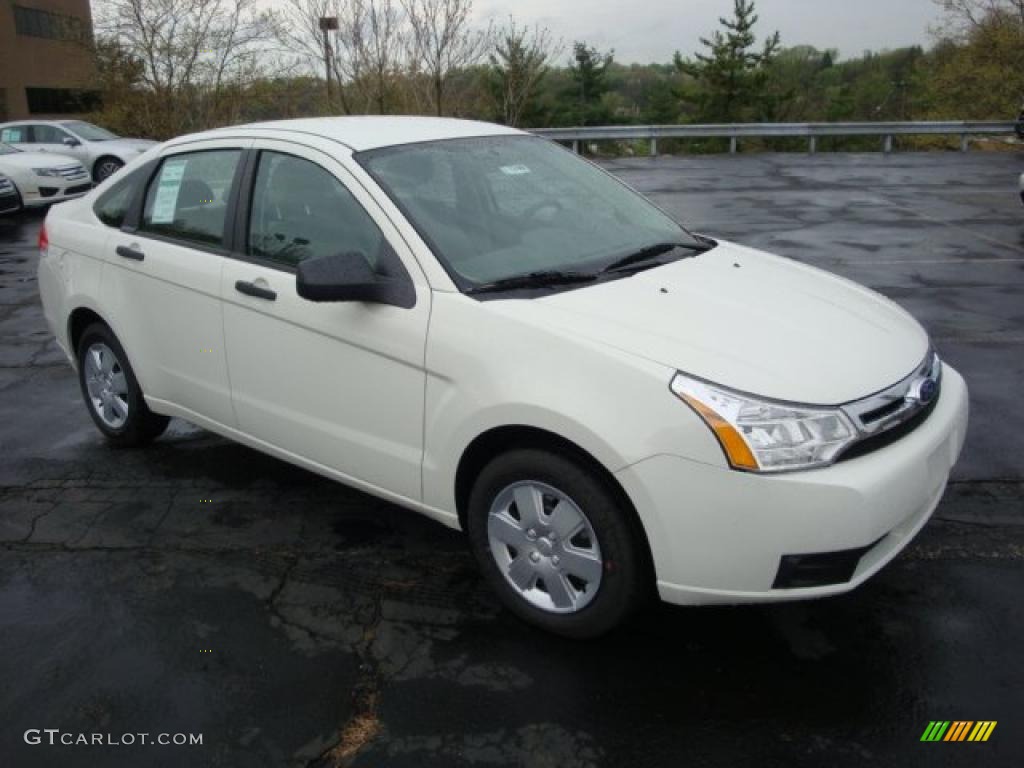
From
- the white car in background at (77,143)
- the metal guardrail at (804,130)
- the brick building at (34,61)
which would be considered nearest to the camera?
the white car in background at (77,143)

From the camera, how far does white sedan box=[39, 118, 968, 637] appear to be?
2.76 m

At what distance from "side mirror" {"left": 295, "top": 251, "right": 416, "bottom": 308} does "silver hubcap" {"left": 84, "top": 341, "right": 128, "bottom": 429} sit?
79.4 inches

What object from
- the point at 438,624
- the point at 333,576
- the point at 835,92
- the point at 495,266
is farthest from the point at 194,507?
the point at 835,92

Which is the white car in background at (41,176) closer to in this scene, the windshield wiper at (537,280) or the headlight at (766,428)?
the windshield wiper at (537,280)

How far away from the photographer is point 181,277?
4.21 metres

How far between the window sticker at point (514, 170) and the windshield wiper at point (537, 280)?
0.73 m

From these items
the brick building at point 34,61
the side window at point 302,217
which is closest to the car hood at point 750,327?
the side window at point 302,217

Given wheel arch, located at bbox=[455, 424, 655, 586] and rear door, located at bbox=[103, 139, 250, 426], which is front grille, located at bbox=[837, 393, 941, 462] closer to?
wheel arch, located at bbox=[455, 424, 655, 586]

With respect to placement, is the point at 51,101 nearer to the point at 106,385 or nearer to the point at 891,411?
the point at 106,385

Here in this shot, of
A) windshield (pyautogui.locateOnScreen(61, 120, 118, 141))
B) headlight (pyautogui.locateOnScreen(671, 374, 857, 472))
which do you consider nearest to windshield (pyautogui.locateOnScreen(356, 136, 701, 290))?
headlight (pyautogui.locateOnScreen(671, 374, 857, 472))

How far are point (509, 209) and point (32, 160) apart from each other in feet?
51.9

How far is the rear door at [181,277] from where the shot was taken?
4121 mm

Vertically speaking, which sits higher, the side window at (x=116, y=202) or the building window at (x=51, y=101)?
the building window at (x=51, y=101)

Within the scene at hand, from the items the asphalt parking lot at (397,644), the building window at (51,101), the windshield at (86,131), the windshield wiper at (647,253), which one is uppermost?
the building window at (51,101)
